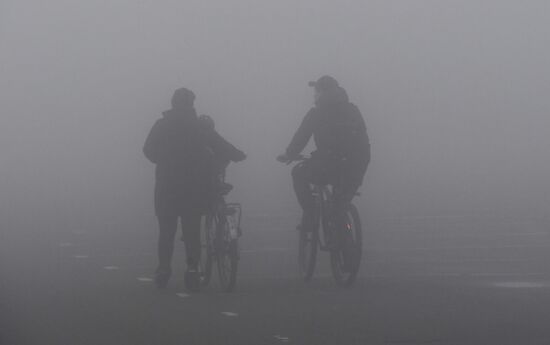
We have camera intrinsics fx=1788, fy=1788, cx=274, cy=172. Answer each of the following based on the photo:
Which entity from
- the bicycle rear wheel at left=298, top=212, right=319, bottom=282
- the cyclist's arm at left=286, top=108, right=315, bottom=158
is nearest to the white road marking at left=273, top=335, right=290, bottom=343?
the bicycle rear wheel at left=298, top=212, right=319, bottom=282

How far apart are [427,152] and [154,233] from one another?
96.5 feet

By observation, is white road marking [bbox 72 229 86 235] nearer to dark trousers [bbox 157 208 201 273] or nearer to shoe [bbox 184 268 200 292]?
dark trousers [bbox 157 208 201 273]

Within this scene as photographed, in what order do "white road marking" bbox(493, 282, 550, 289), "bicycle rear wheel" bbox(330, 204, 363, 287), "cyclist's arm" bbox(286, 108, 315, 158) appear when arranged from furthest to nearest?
1. "cyclist's arm" bbox(286, 108, 315, 158)
2. "white road marking" bbox(493, 282, 550, 289)
3. "bicycle rear wheel" bbox(330, 204, 363, 287)

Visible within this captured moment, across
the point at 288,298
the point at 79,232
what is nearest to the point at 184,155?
the point at 288,298

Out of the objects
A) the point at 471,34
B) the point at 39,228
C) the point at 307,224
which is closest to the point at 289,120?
the point at 471,34

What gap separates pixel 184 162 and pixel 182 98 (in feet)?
1.55

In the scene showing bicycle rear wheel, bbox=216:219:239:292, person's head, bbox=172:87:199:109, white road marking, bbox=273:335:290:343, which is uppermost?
person's head, bbox=172:87:199:109

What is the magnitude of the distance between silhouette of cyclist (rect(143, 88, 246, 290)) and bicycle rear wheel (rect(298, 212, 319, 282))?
2.76 feet

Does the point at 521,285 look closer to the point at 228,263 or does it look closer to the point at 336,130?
the point at 336,130

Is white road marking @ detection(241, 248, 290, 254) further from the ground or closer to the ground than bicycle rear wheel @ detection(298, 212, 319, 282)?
further from the ground

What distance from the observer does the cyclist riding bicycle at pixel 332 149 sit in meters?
13.3

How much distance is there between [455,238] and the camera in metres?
19.4

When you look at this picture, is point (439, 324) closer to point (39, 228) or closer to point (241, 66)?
point (39, 228)

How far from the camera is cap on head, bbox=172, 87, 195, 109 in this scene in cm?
1316
